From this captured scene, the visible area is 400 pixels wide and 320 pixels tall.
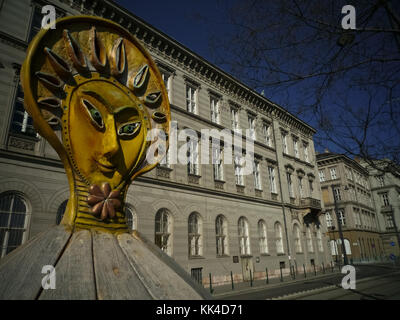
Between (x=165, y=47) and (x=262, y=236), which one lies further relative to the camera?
(x=262, y=236)

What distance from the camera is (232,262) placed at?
60.8 ft

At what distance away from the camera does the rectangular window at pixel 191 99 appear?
1988 centimetres

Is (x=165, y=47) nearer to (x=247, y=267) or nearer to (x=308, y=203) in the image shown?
(x=247, y=267)

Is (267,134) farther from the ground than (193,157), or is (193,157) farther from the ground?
(267,134)

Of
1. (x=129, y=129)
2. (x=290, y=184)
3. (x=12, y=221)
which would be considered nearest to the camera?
(x=129, y=129)

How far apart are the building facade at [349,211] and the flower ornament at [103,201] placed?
148 ft

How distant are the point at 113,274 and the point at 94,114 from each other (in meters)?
1.55

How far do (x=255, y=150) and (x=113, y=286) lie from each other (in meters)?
23.2

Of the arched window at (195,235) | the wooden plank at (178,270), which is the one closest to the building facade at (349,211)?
the arched window at (195,235)

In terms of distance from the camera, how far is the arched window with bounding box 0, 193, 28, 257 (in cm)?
1023

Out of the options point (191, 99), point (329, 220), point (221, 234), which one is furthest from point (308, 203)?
point (329, 220)

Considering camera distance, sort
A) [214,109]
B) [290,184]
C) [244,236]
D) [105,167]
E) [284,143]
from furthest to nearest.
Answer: [284,143]
[290,184]
[214,109]
[244,236]
[105,167]

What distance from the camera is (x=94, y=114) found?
2758mm

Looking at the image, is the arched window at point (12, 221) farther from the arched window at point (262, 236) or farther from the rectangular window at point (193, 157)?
the arched window at point (262, 236)
